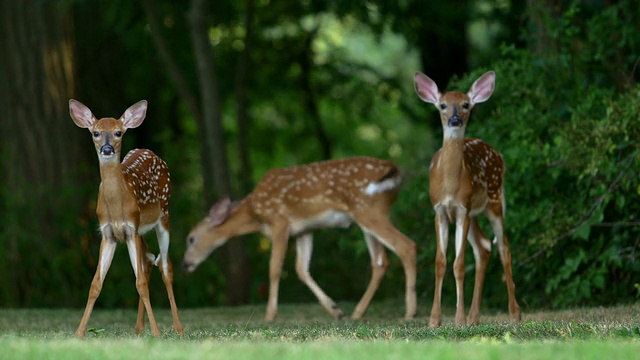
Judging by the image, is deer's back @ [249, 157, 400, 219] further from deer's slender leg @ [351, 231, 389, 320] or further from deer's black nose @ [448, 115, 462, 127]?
deer's black nose @ [448, 115, 462, 127]

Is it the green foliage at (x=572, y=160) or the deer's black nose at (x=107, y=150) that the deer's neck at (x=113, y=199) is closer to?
the deer's black nose at (x=107, y=150)

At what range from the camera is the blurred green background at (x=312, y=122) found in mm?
10938

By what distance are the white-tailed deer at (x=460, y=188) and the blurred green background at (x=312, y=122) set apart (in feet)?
3.06

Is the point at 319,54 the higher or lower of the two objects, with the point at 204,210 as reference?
higher

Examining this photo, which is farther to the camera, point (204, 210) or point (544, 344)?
point (204, 210)

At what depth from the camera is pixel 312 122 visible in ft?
70.1

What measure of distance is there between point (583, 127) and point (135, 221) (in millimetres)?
4042

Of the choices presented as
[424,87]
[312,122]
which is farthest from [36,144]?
[312,122]

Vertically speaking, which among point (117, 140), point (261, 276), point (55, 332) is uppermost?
point (117, 140)

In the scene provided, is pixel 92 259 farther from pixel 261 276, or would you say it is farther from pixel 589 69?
pixel 589 69

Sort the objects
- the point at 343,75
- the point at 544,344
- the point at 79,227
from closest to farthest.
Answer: the point at 544,344 < the point at 79,227 < the point at 343,75

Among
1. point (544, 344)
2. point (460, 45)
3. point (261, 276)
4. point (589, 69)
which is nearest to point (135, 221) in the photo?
point (544, 344)

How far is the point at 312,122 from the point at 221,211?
9304 mm

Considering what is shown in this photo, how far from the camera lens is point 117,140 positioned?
27.3 feet
